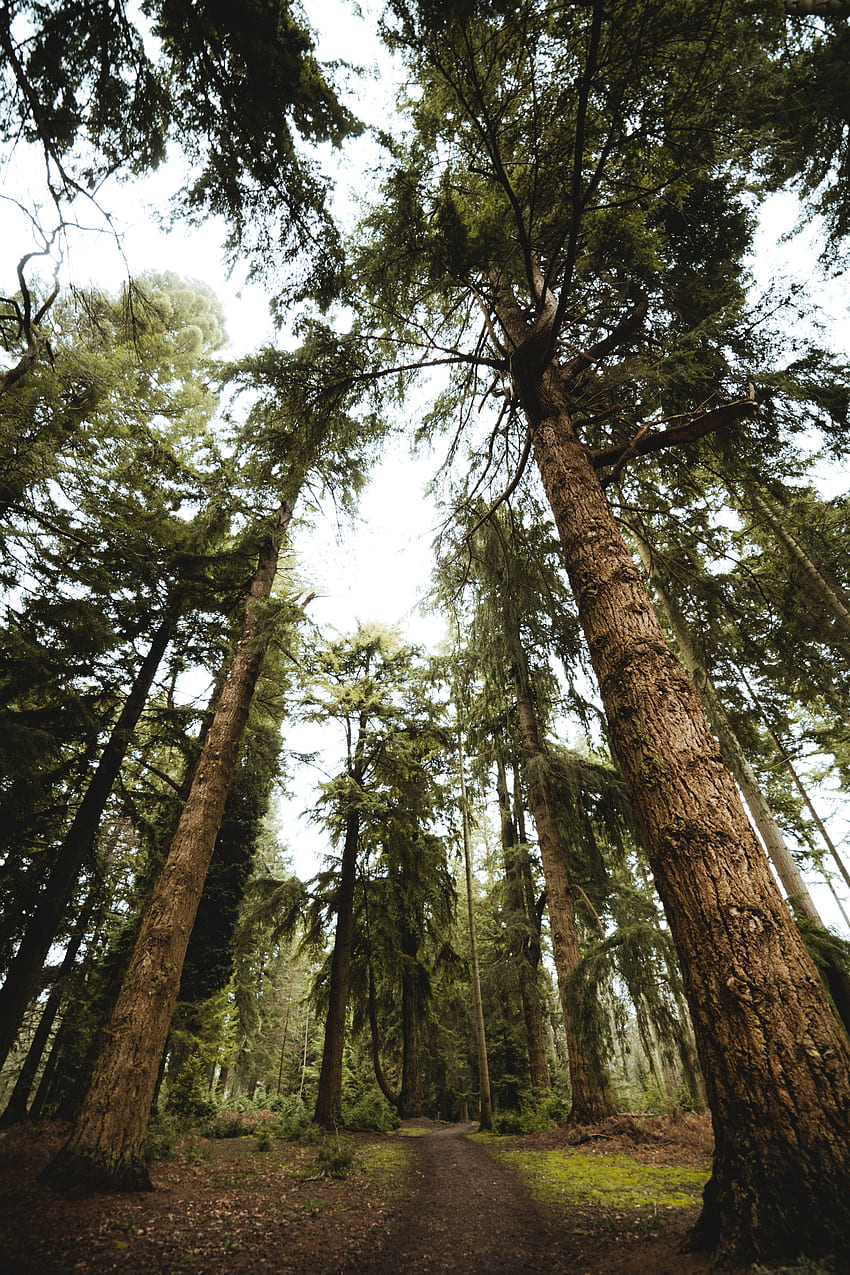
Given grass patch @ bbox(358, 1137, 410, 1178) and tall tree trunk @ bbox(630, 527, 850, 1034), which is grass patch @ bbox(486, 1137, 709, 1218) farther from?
tall tree trunk @ bbox(630, 527, 850, 1034)

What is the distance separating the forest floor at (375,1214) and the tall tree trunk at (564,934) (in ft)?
1.87

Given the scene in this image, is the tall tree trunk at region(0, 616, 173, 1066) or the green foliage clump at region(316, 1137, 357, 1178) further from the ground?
the tall tree trunk at region(0, 616, 173, 1066)

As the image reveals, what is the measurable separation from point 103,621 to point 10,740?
183 centimetres

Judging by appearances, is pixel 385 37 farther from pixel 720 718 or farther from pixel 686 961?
pixel 720 718

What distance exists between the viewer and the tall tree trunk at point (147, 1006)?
4.17m

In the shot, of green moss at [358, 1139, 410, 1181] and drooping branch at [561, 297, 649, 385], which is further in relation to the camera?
green moss at [358, 1139, 410, 1181]

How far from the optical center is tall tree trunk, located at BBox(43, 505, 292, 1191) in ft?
13.7

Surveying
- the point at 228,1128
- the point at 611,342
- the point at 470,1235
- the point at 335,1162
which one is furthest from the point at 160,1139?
the point at 611,342

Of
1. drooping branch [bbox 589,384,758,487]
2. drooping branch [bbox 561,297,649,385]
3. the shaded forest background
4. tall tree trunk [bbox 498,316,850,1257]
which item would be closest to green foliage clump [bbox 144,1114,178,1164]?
the shaded forest background

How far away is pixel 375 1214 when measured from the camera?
449 centimetres

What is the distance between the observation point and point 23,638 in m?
5.54

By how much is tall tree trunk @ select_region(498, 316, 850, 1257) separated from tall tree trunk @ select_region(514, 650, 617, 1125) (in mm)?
4730

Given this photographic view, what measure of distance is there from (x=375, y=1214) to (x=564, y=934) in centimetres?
→ 510

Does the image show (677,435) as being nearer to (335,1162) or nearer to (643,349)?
(643,349)
